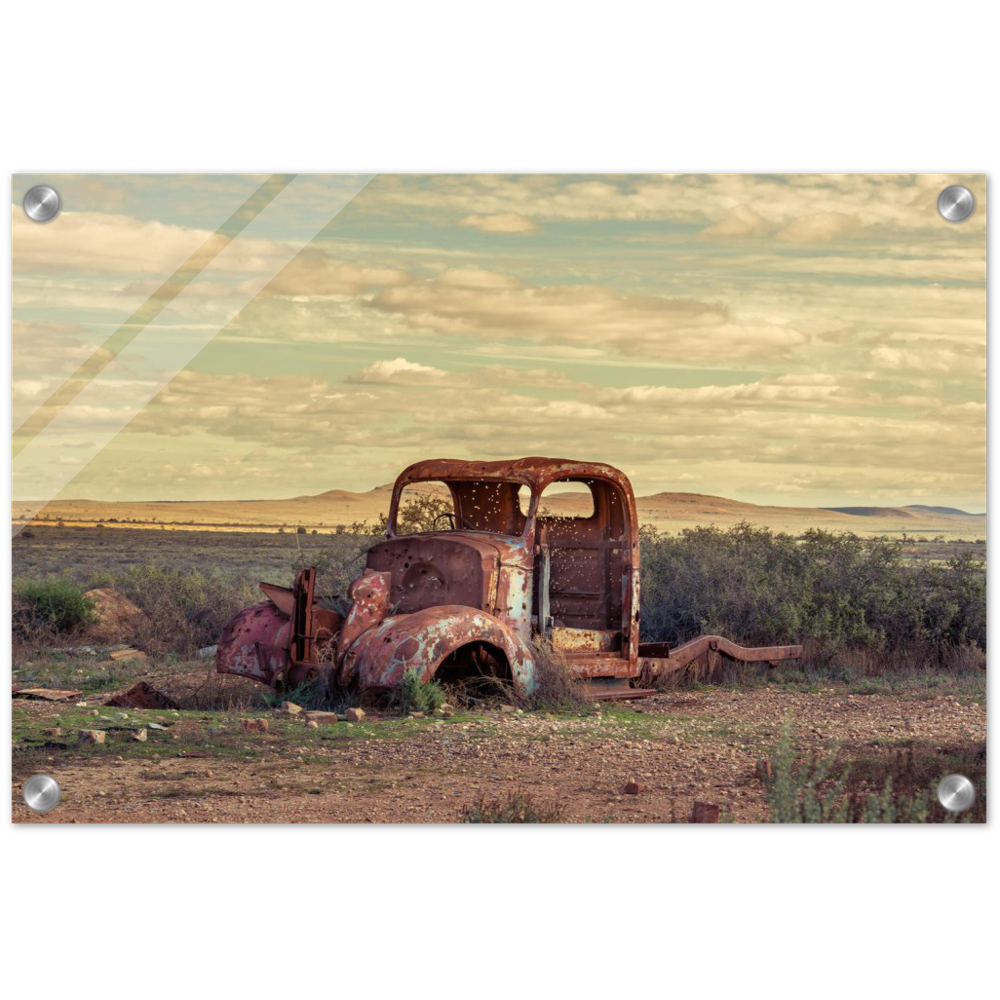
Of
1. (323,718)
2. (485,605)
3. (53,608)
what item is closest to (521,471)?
(485,605)

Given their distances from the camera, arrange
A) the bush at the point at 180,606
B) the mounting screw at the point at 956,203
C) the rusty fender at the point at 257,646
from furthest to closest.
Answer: the bush at the point at 180,606
the rusty fender at the point at 257,646
the mounting screw at the point at 956,203

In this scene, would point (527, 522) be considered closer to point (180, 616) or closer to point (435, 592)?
point (435, 592)

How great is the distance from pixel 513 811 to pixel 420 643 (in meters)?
2.74

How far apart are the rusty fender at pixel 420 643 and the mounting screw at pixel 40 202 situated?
4.01 metres

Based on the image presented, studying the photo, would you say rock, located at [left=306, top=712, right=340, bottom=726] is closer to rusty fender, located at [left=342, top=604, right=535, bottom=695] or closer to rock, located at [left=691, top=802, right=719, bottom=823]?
rusty fender, located at [left=342, top=604, right=535, bottom=695]

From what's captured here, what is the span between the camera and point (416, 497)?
1473cm

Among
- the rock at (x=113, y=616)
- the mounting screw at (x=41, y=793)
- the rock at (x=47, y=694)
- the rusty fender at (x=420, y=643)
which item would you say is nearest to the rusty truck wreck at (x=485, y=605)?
the rusty fender at (x=420, y=643)

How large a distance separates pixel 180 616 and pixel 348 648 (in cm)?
559

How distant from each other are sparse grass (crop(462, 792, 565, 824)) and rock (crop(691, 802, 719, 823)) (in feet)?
1.97

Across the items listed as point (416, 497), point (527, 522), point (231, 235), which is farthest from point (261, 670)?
point (416, 497)

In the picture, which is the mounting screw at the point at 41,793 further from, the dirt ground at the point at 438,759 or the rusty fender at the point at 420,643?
the rusty fender at the point at 420,643

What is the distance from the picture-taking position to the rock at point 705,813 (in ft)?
18.6

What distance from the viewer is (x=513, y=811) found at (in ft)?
18.5

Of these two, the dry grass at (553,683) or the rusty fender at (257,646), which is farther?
the rusty fender at (257,646)
